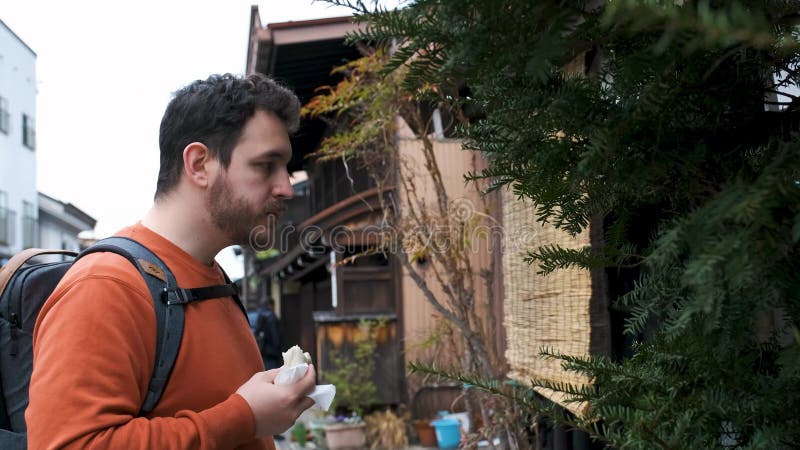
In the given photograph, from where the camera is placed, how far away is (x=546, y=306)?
178 inches

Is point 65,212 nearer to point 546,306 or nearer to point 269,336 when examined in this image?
point 269,336

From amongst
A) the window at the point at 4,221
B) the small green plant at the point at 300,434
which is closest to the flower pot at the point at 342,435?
the small green plant at the point at 300,434

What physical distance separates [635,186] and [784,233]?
1.21 ft

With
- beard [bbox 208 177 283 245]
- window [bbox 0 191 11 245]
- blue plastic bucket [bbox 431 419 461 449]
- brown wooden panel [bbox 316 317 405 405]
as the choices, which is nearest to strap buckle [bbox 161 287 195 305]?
beard [bbox 208 177 283 245]

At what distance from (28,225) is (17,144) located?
13.6ft

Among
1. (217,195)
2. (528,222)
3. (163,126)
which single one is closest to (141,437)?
(217,195)

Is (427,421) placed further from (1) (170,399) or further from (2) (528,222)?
(1) (170,399)

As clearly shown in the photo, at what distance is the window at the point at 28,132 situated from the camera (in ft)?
121

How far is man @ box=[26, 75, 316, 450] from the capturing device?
5.22 feet

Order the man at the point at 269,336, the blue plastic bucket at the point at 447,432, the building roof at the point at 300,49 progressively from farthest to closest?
the man at the point at 269,336 < the building roof at the point at 300,49 < the blue plastic bucket at the point at 447,432

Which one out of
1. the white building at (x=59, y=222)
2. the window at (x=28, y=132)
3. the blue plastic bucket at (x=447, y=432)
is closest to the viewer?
the blue plastic bucket at (x=447, y=432)

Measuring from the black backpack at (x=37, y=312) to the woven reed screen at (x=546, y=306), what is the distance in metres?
1.78

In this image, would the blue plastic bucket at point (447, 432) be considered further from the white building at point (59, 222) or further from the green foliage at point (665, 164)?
the white building at point (59, 222)

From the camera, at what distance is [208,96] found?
2062 mm
